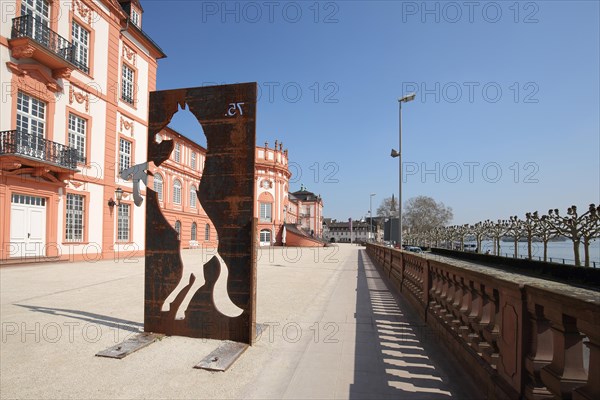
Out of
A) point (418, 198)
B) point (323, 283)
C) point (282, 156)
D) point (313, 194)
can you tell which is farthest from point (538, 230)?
point (313, 194)

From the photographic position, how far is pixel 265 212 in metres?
53.6

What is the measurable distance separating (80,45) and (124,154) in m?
6.57

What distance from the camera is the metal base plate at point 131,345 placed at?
182 inches

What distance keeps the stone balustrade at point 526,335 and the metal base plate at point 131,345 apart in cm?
399

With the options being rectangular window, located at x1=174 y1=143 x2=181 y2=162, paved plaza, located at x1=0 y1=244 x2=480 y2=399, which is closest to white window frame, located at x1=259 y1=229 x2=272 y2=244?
rectangular window, located at x1=174 y1=143 x2=181 y2=162

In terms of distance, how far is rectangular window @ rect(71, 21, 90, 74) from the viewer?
19.4 meters

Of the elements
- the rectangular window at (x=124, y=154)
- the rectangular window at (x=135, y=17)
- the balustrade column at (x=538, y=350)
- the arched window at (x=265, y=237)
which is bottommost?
the arched window at (x=265, y=237)

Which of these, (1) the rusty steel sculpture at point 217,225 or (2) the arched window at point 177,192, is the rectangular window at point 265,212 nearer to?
(2) the arched window at point 177,192

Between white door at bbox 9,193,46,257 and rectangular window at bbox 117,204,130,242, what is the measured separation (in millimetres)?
5620

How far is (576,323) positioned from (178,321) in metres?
4.96

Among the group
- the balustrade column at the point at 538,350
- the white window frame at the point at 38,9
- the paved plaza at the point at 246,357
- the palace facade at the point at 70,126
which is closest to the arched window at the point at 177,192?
the palace facade at the point at 70,126

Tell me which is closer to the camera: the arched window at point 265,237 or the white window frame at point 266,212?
the arched window at point 265,237

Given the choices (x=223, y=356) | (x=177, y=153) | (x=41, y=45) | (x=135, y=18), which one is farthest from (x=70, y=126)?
(x=223, y=356)

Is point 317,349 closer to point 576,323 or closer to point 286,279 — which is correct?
point 576,323
